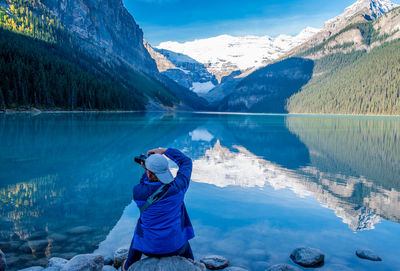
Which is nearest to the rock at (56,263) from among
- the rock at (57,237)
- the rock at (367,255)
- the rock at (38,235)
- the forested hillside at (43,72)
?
the rock at (57,237)

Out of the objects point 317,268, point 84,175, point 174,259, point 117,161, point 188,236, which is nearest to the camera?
point 174,259

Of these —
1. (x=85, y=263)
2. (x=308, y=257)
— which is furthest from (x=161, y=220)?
(x=308, y=257)

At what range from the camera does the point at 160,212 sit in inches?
178

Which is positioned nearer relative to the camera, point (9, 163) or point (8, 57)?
point (9, 163)

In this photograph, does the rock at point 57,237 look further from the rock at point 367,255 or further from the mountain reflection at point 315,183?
the mountain reflection at point 315,183

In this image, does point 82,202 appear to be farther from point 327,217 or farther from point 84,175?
point 327,217

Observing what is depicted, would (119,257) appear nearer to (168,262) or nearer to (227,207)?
(168,262)

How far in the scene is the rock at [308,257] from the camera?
7.21 meters

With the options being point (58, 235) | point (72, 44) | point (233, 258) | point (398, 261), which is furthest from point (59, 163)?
point (72, 44)

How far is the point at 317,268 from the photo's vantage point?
712 centimetres

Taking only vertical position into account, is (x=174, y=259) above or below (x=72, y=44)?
below

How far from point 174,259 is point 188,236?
22.2 inches

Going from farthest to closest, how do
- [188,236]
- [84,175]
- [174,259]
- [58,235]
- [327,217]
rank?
[84,175], [327,217], [58,235], [188,236], [174,259]

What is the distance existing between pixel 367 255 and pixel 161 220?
6.12 metres
